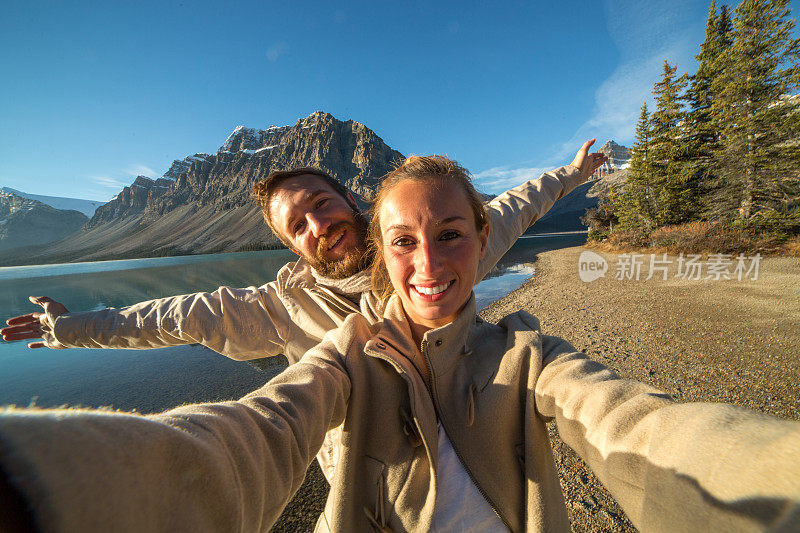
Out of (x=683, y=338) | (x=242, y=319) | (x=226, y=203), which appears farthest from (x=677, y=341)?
(x=226, y=203)

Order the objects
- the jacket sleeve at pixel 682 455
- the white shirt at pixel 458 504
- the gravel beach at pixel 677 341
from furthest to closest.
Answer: the gravel beach at pixel 677 341 → the white shirt at pixel 458 504 → the jacket sleeve at pixel 682 455

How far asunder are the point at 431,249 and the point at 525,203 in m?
2.17

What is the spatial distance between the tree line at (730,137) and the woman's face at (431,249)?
2116 cm

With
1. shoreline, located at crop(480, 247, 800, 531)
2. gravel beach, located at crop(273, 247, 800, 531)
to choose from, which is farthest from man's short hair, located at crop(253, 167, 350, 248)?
shoreline, located at crop(480, 247, 800, 531)

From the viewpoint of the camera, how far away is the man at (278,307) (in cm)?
216

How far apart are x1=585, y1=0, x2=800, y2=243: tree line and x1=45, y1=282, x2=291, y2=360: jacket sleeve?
22.2 meters

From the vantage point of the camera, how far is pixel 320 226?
238 cm

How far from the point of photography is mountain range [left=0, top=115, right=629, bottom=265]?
105m

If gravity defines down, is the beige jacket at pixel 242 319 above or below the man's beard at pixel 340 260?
below

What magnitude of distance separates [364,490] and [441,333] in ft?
2.83

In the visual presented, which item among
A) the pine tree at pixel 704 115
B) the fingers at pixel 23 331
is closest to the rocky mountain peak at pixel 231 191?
the pine tree at pixel 704 115

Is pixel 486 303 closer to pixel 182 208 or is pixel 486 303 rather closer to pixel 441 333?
pixel 441 333

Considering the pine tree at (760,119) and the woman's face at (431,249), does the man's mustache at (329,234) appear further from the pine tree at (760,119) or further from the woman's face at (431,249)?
the pine tree at (760,119)

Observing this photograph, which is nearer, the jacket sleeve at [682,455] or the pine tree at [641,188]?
the jacket sleeve at [682,455]
